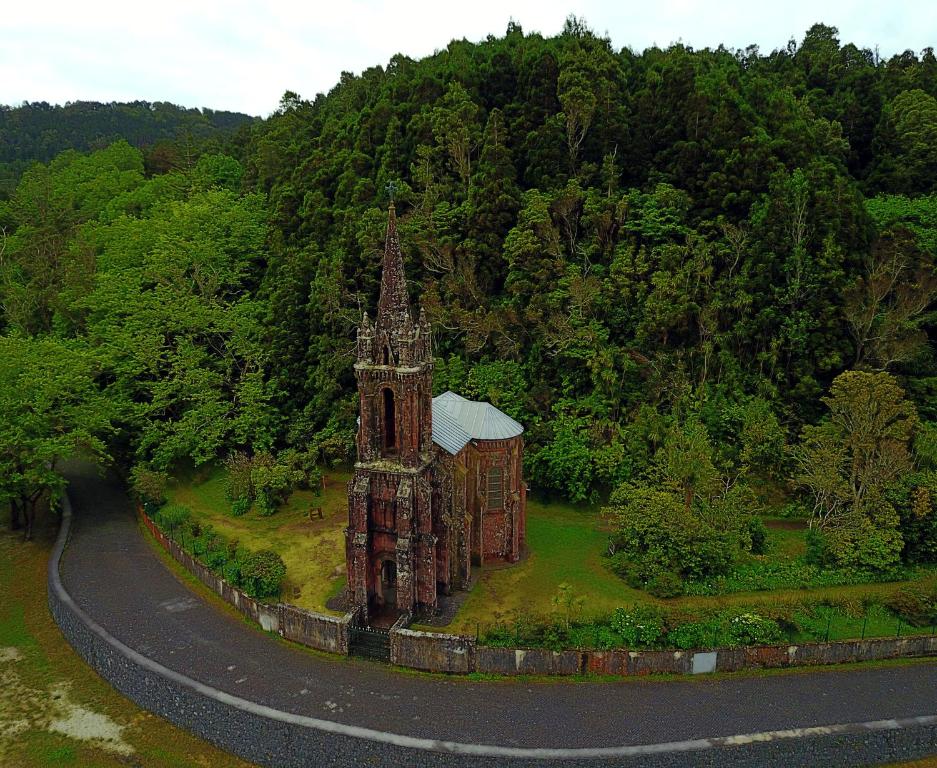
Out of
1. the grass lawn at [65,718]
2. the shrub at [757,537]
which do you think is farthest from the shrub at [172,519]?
the shrub at [757,537]

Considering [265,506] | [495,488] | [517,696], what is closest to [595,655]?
[517,696]

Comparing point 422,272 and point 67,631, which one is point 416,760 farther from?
point 422,272

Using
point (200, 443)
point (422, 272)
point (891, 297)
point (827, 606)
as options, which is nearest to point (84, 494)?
point (200, 443)

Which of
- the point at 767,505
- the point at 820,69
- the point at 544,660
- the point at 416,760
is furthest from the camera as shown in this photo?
the point at 820,69

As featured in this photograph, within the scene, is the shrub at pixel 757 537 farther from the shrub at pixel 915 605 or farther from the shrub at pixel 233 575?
the shrub at pixel 233 575

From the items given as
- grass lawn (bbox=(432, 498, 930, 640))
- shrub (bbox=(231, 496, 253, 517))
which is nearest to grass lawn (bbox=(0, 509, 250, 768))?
grass lawn (bbox=(432, 498, 930, 640))

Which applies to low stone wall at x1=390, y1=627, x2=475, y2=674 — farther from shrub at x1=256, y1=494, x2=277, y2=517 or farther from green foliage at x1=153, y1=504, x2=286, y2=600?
shrub at x1=256, y1=494, x2=277, y2=517

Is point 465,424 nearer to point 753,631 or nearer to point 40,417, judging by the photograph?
point 753,631
